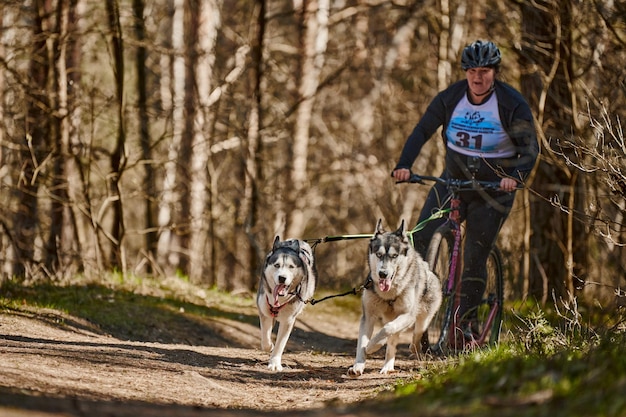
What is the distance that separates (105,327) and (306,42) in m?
9.25

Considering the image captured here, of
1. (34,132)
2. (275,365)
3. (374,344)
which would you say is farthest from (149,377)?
(34,132)

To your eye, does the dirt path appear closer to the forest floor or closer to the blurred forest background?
the forest floor

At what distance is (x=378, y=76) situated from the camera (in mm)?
20969

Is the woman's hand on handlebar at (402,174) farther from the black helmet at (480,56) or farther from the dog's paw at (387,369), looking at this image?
the dog's paw at (387,369)

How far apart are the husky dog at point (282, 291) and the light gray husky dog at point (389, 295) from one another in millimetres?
583

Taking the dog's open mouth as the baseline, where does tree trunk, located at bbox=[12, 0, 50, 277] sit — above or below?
A: above

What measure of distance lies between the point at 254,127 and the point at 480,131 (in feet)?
25.2

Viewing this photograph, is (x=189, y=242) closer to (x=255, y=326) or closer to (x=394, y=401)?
(x=255, y=326)

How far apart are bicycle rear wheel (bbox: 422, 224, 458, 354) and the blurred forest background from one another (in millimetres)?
991

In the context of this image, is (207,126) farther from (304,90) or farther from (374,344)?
(374,344)

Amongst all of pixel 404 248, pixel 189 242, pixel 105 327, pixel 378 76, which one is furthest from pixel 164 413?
pixel 378 76

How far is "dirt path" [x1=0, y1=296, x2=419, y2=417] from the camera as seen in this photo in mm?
5182

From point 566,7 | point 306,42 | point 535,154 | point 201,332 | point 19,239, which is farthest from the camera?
point 306,42

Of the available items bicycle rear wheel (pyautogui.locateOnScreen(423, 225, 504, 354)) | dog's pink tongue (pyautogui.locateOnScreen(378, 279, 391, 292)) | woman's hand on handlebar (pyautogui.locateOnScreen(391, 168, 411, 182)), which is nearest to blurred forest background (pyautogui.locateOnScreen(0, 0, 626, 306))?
bicycle rear wheel (pyautogui.locateOnScreen(423, 225, 504, 354))
